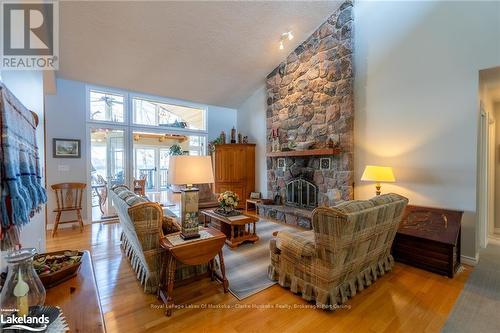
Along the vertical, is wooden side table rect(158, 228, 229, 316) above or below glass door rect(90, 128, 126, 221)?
below

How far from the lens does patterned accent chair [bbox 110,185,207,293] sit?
2062 mm

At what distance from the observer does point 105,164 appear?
519 cm

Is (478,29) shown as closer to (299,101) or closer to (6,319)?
(299,101)

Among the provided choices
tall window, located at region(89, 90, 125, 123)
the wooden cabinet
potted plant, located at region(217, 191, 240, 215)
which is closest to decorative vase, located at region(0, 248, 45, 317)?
potted plant, located at region(217, 191, 240, 215)

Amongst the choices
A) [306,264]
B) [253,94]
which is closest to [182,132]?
[253,94]

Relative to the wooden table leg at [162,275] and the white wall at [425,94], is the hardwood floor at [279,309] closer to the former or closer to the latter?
the wooden table leg at [162,275]

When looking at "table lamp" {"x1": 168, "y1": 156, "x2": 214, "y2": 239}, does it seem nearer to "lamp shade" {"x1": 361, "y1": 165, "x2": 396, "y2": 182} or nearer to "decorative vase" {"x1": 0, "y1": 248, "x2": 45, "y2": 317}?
"decorative vase" {"x1": 0, "y1": 248, "x2": 45, "y2": 317}

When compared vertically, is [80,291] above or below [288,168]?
below

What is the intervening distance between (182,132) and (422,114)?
5133 millimetres

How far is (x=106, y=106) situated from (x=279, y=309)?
5.30 m

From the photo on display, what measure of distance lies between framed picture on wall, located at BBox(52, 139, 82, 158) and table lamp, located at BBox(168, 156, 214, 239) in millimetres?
3709

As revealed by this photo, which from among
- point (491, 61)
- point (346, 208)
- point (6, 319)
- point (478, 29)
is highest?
point (478, 29)

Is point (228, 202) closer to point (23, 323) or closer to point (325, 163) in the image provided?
point (325, 163)

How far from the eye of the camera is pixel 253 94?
6.43 metres
